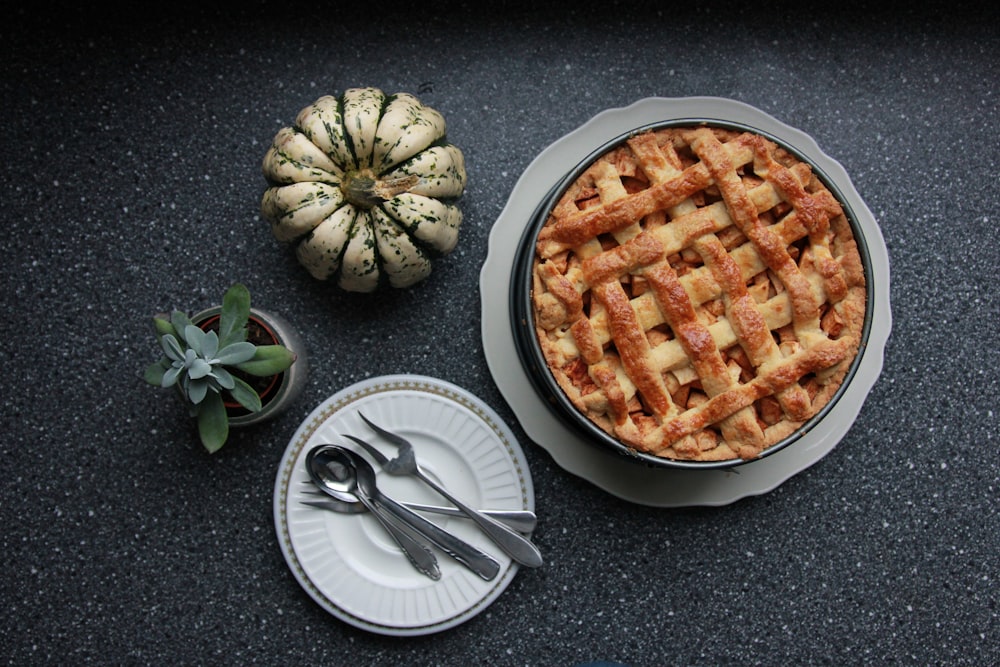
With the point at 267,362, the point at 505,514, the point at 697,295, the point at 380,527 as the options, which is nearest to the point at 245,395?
the point at 267,362

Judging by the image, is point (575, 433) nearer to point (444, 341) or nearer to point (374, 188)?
point (444, 341)

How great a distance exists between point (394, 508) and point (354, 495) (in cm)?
7

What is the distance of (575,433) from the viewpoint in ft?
4.18

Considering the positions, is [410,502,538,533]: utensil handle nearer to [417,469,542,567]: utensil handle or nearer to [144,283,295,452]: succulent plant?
[417,469,542,567]: utensil handle

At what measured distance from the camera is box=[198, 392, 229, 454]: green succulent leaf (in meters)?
1.12

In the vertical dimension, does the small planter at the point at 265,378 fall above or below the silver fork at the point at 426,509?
above

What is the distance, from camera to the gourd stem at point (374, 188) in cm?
111

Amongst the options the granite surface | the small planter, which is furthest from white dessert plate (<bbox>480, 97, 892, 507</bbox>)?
the small planter

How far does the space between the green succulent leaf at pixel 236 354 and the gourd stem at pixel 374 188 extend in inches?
10.3

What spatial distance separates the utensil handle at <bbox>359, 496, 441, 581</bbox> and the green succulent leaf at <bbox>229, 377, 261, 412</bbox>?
254 millimetres

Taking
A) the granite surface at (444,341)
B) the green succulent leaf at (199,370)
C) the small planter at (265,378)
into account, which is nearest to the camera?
the green succulent leaf at (199,370)

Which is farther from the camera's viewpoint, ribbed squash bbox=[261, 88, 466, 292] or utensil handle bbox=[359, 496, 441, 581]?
utensil handle bbox=[359, 496, 441, 581]

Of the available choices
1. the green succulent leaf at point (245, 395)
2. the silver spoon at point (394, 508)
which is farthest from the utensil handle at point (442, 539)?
the green succulent leaf at point (245, 395)

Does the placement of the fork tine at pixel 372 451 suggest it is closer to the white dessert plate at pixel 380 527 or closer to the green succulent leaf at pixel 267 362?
the white dessert plate at pixel 380 527
